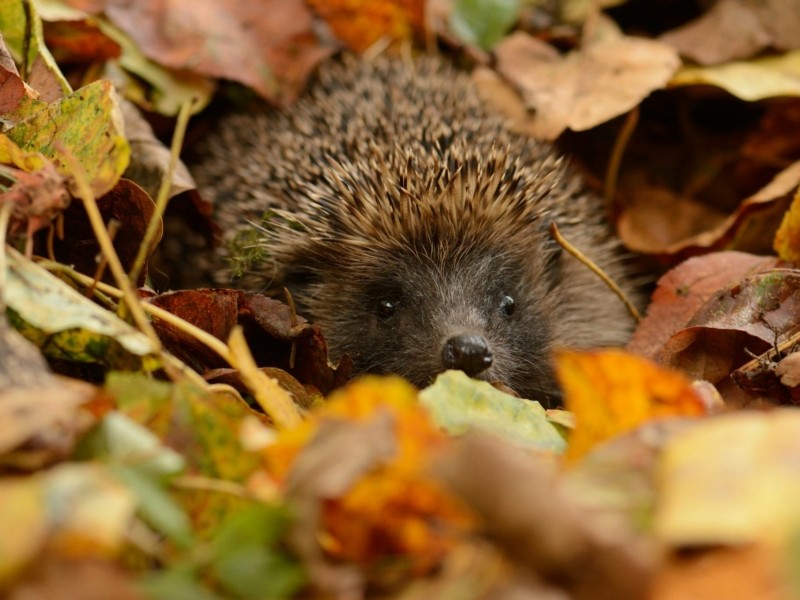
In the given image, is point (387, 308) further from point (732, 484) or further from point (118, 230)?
point (732, 484)

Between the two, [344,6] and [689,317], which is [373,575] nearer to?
[689,317]

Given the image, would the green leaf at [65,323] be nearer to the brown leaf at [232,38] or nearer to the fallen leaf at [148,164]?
the fallen leaf at [148,164]

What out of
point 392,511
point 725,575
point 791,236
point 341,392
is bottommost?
point 341,392

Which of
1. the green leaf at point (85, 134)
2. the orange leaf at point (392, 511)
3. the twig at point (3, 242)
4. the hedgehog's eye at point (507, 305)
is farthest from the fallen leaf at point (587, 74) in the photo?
the orange leaf at point (392, 511)

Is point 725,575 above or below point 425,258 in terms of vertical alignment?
above

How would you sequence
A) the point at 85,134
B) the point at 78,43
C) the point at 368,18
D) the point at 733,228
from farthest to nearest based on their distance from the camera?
the point at 368,18, the point at 733,228, the point at 78,43, the point at 85,134

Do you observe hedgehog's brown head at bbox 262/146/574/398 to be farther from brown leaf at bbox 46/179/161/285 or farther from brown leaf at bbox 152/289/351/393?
brown leaf at bbox 46/179/161/285

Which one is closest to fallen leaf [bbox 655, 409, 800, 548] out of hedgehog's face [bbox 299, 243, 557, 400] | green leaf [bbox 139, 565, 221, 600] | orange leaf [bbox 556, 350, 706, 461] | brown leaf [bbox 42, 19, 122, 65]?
orange leaf [bbox 556, 350, 706, 461]

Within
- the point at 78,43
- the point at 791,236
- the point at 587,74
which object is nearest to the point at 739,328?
the point at 791,236
